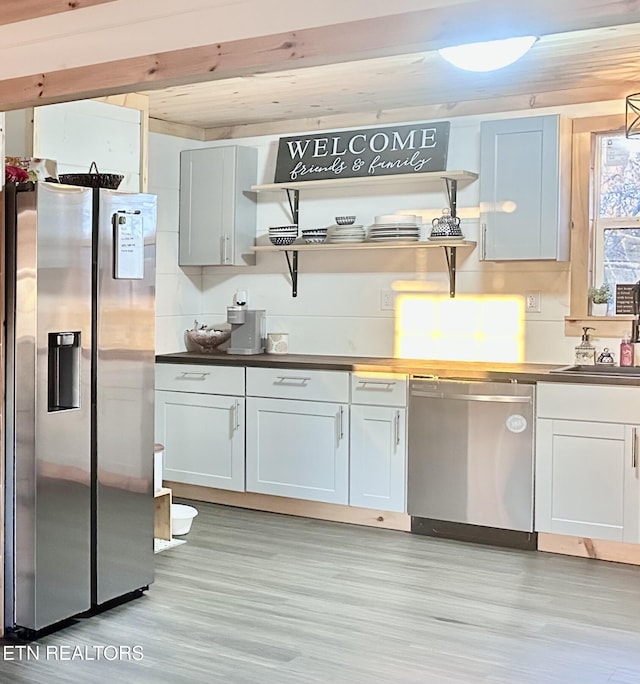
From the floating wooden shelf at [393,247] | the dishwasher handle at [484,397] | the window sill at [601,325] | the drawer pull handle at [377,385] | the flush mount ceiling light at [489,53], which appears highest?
the flush mount ceiling light at [489,53]

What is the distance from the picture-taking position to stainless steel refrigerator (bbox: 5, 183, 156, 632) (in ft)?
10.6

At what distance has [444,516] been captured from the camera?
463 centimetres

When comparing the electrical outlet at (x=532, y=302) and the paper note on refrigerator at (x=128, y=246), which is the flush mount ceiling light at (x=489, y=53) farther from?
the electrical outlet at (x=532, y=302)

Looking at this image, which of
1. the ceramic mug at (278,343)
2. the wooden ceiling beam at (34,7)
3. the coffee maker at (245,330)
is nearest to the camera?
the wooden ceiling beam at (34,7)

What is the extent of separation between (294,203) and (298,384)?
4.24 ft

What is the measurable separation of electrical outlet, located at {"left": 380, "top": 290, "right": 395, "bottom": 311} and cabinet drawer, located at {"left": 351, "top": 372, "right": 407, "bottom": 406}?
0.70 metres

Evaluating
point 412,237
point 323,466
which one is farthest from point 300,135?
point 323,466

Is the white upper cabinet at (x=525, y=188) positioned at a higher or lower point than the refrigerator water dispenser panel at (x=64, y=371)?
higher

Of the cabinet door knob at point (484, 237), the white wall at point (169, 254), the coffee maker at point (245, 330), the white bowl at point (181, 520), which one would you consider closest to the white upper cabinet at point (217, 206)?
the white wall at point (169, 254)

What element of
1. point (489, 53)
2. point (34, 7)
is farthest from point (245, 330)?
point (489, 53)

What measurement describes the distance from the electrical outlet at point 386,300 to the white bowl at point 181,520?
1.69m

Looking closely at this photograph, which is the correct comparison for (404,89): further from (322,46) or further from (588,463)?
(322,46)

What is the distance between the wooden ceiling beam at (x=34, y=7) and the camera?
314cm

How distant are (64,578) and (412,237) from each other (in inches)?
107
